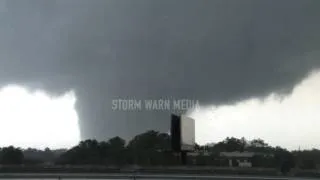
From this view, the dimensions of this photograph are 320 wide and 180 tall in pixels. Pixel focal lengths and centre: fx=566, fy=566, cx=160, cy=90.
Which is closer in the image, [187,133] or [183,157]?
[183,157]

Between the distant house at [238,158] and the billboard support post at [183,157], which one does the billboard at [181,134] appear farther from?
the distant house at [238,158]

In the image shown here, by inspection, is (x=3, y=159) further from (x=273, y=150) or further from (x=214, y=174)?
(x=273, y=150)

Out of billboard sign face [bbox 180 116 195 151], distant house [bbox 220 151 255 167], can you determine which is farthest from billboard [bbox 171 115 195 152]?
distant house [bbox 220 151 255 167]

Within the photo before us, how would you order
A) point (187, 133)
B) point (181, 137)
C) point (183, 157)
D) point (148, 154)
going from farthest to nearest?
point (187, 133) < point (181, 137) < point (183, 157) < point (148, 154)

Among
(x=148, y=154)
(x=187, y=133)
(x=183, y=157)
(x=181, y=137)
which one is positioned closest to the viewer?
(x=148, y=154)

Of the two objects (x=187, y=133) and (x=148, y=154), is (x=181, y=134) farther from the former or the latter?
(x=148, y=154)

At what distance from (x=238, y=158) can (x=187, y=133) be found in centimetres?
472

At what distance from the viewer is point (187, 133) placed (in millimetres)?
41750

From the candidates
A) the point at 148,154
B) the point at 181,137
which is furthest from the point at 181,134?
the point at 148,154

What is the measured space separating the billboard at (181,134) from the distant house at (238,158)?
263 centimetres

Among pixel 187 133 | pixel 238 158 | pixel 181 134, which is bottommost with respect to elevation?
pixel 238 158

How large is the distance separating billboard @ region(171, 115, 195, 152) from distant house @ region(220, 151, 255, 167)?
2.63 metres

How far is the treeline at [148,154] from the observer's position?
114ft

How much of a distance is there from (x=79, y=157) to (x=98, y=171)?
3961 millimetres
